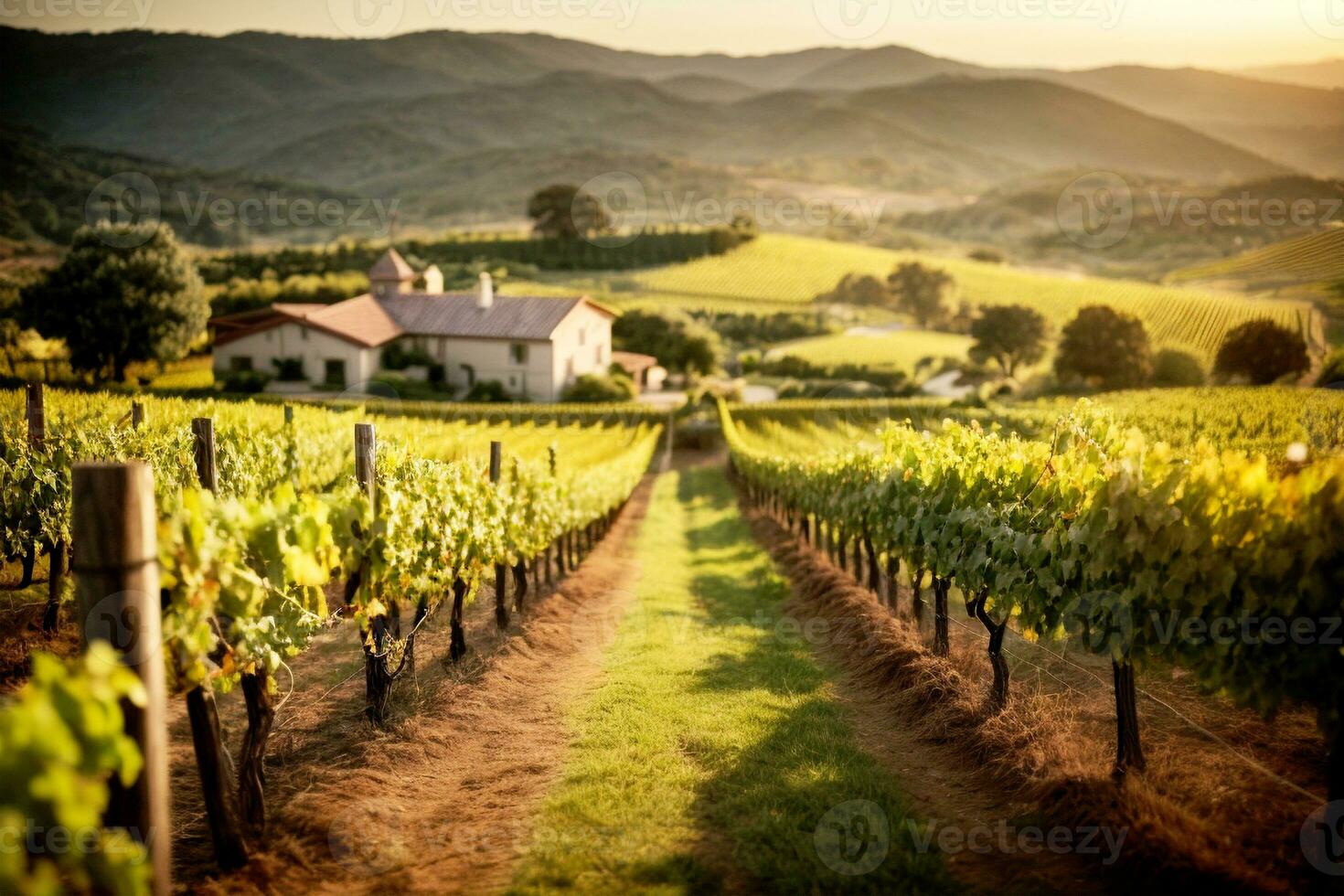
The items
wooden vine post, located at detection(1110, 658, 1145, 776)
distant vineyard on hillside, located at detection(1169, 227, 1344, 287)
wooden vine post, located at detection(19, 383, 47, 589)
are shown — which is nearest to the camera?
wooden vine post, located at detection(1110, 658, 1145, 776)

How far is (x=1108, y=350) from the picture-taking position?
44.2 metres

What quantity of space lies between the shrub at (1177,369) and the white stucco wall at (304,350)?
42.8 m

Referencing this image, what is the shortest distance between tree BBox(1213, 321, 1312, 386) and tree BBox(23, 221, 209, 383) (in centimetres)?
4299

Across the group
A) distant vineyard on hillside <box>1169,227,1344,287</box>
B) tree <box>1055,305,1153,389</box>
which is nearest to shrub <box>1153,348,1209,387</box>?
tree <box>1055,305,1153,389</box>

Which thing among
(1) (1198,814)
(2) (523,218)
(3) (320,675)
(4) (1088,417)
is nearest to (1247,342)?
(4) (1088,417)

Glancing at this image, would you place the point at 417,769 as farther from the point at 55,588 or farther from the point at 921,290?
the point at 921,290

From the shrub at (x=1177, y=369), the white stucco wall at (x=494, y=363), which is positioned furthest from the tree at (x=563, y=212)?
the shrub at (x=1177, y=369)

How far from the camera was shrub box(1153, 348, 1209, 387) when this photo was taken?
1458 inches

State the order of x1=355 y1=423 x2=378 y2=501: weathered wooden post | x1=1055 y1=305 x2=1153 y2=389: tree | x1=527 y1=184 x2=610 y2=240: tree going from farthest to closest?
1. x1=527 y1=184 x2=610 y2=240: tree
2. x1=1055 y1=305 x2=1153 y2=389: tree
3. x1=355 y1=423 x2=378 y2=501: weathered wooden post

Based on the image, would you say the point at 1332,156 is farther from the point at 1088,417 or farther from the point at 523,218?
the point at 523,218

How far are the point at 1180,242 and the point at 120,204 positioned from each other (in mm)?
144542

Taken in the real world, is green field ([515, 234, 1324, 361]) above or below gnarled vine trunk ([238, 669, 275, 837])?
above

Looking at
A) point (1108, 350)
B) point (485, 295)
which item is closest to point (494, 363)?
point (485, 295)

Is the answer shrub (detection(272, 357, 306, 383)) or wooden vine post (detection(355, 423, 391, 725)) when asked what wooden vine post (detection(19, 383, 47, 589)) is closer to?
wooden vine post (detection(355, 423, 391, 725))
